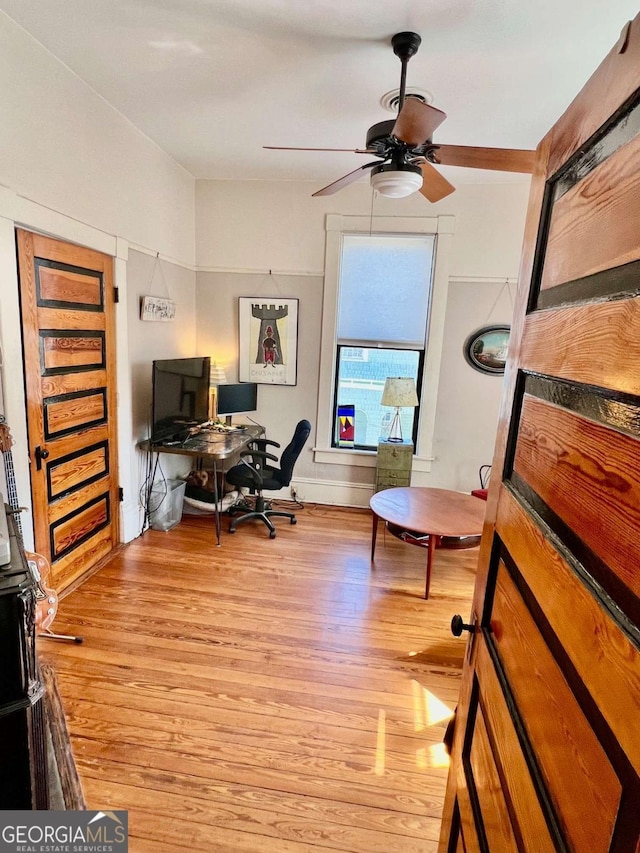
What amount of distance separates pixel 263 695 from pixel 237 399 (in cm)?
261

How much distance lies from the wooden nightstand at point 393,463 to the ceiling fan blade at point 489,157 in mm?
2422

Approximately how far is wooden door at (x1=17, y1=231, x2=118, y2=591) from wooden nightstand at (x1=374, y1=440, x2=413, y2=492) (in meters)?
2.21

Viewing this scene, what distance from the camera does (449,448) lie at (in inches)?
165

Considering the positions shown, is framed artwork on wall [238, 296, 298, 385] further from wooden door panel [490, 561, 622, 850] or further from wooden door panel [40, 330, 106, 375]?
wooden door panel [490, 561, 622, 850]

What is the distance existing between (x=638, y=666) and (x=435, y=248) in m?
3.92

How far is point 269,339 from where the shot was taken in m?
4.22

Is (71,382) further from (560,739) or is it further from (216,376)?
(560,739)

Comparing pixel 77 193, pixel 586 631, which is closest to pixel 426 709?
pixel 586 631

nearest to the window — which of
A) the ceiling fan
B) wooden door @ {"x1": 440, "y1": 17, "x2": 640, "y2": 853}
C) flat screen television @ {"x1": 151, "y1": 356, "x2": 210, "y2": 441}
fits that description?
flat screen television @ {"x1": 151, "y1": 356, "x2": 210, "y2": 441}

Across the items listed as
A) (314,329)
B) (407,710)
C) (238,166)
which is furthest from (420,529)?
(238,166)

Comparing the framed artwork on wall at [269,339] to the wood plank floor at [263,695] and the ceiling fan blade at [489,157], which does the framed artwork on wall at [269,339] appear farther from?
the ceiling fan blade at [489,157]

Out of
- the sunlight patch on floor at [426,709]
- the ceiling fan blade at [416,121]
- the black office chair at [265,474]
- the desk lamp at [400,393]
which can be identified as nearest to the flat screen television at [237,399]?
the black office chair at [265,474]

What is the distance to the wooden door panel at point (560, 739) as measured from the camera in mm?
537

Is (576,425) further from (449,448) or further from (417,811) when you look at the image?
(449,448)
